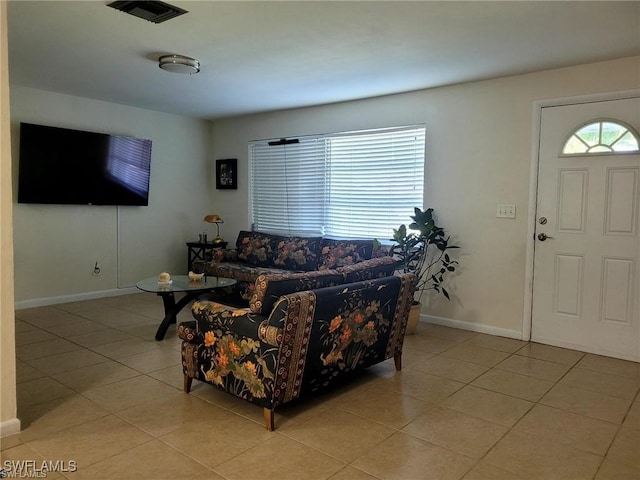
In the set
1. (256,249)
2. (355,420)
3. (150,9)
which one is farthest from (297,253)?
(150,9)

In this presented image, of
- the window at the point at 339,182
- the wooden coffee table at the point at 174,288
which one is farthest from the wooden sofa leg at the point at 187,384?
the window at the point at 339,182

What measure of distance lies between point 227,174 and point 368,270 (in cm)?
414

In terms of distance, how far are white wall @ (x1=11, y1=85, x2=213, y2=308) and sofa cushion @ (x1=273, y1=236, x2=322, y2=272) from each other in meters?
1.85

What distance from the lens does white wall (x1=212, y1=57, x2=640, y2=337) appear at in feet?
13.3

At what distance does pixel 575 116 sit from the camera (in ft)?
12.7

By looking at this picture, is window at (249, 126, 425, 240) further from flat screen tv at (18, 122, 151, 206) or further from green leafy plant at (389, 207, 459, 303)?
flat screen tv at (18, 122, 151, 206)

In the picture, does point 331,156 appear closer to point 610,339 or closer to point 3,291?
point 610,339

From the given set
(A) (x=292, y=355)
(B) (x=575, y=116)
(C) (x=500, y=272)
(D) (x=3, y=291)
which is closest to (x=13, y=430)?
(D) (x=3, y=291)

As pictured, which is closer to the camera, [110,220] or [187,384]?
[187,384]

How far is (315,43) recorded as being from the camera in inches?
131

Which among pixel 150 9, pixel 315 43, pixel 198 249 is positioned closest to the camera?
pixel 150 9

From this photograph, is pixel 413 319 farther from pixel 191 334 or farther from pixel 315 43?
pixel 315 43

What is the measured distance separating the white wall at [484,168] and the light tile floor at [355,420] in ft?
2.17

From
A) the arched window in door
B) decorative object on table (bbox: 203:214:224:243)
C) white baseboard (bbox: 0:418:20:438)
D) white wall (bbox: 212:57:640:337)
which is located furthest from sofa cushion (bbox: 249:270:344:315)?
decorative object on table (bbox: 203:214:224:243)
